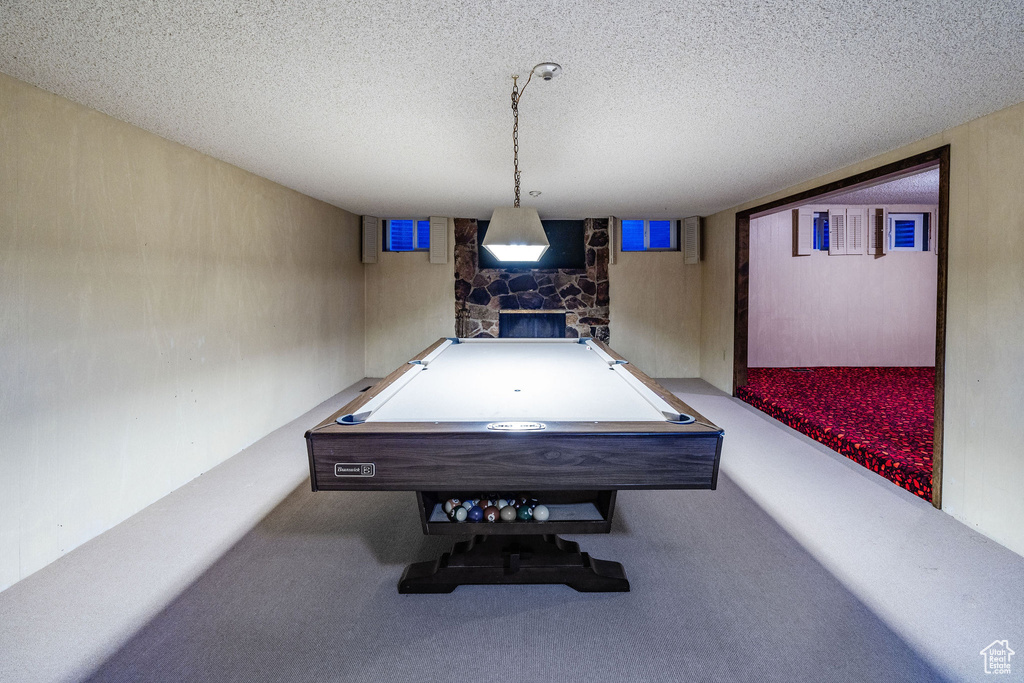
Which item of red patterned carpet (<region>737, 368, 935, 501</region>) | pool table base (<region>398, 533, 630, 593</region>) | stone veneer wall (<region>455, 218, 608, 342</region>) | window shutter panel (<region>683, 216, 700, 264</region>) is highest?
window shutter panel (<region>683, 216, 700, 264</region>)

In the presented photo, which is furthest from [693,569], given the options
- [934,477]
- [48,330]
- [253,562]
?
[48,330]

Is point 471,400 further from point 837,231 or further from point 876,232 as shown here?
point 876,232

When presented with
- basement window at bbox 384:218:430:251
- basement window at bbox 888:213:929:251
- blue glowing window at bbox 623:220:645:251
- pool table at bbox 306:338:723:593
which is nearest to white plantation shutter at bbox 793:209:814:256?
basement window at bbox 888:213:929:251

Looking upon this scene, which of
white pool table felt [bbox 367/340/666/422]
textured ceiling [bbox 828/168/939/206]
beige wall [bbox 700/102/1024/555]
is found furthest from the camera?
textured ceiling [bbox 828/168/939/206]

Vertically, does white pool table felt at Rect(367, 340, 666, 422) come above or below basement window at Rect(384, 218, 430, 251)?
below

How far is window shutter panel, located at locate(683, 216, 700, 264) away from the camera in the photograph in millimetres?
6504

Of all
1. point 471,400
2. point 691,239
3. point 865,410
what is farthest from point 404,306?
point 865,410

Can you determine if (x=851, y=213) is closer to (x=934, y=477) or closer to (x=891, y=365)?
(x=891, y=365)

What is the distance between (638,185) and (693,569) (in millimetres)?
3331

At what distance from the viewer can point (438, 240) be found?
667 cm

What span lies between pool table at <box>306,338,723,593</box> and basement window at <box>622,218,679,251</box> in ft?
14.6

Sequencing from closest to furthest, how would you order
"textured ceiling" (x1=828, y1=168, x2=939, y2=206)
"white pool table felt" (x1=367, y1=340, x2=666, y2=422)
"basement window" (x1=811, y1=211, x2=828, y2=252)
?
"white pool table felt" (x1=367, y1=340, x2=666, y2=422) → "textured ceiling" (x1=828, y1=168, x2=939, y2=206) → "basement window" (x1=811, y1=211, x2=828, y2=252)

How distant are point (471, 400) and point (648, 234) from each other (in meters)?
5.45

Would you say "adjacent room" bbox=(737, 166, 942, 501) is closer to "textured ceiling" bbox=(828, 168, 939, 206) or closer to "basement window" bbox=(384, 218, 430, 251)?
"textured ceiling" bbox=(828, 168, 939, 206)
